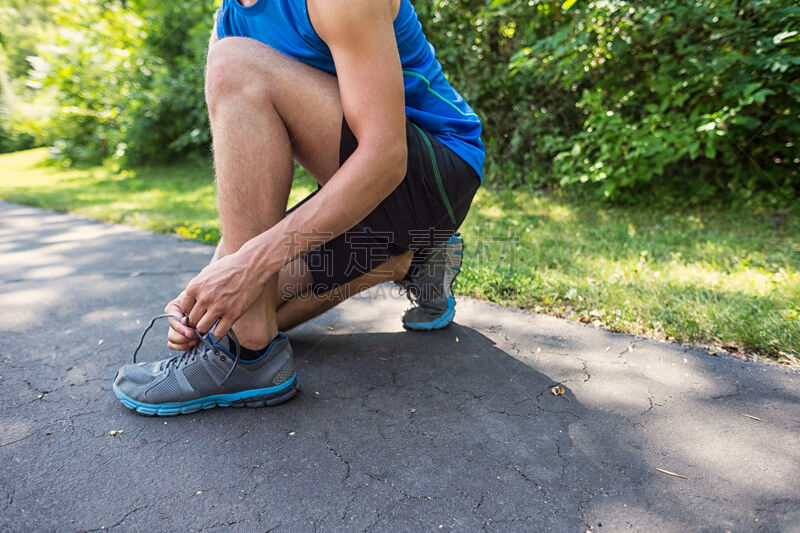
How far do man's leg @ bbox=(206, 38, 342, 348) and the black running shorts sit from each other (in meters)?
0.10

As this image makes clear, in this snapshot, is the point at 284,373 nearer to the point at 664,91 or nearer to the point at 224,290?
the point at 224,290

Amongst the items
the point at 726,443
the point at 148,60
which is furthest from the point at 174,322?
the point at 148,60

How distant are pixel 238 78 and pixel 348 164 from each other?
0.41 meters

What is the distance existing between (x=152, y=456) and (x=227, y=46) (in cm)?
109

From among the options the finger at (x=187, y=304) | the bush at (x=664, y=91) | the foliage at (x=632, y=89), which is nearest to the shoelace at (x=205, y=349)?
the finger at (x=187, y=304)

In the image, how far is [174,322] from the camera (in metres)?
1.33

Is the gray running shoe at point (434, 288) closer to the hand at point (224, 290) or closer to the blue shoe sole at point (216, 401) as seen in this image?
the blue shoe sole at point (216, 401)

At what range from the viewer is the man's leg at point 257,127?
4.20 feet

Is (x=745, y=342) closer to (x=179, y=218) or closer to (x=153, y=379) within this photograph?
(x=153, y=379)

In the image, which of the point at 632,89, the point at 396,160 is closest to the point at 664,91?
the point at 632,89

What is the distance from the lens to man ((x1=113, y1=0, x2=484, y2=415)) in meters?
1.16

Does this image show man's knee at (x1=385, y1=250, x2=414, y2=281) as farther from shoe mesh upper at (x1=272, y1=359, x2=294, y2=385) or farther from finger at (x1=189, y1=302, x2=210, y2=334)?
finger at (x1=189, y1=302, x2=210, y2=334)

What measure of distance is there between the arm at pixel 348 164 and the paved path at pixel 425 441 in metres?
0.36

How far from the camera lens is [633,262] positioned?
8.27 feet
